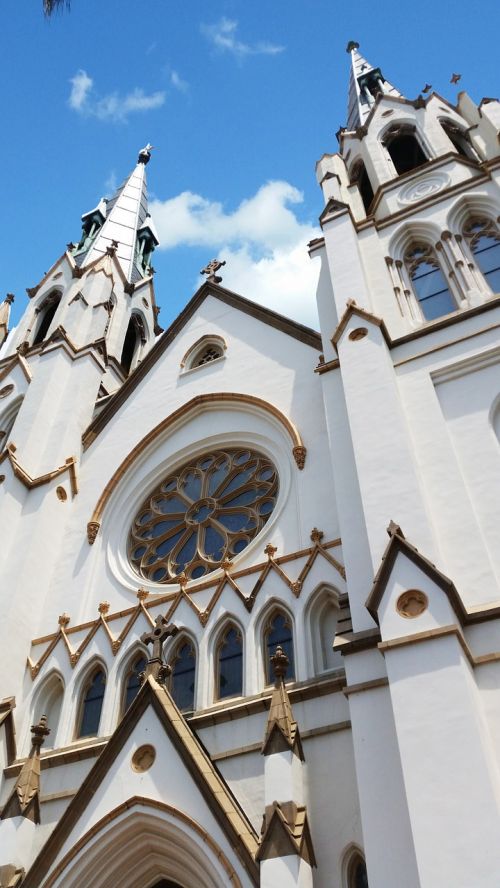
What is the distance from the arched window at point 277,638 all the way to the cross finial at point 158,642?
1146 mm

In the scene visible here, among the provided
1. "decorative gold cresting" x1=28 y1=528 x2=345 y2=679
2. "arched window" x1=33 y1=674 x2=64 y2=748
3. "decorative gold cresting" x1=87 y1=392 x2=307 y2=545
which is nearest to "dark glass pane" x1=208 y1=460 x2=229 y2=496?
"decorative gold cresting" x1=87 y1=392 x2=307 y2=545

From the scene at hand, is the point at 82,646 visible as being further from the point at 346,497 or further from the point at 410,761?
the point at 410,761

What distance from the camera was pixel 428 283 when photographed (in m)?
12.2

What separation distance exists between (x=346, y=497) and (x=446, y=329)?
322 cm

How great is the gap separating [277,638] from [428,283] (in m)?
6.51

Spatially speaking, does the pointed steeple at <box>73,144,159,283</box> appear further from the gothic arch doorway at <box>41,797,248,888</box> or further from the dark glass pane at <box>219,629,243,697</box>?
the gothic arch doorway at <box>41,797,248,888</box>

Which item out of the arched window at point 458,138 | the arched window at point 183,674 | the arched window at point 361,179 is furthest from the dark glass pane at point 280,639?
the arched window at point 458,138

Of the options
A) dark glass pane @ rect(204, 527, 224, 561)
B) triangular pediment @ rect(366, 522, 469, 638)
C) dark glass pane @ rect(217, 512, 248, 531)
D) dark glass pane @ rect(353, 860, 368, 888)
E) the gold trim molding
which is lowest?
dark glass pane @ rect(353, 860, 368, 888)

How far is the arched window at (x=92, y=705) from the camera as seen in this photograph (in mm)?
9586

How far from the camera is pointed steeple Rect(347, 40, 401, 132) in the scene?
2359cm

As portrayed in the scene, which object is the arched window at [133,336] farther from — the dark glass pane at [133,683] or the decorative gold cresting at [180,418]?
the dark glass pane at [133,683]

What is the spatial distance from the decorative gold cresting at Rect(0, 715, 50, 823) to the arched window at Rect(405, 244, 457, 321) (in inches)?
319

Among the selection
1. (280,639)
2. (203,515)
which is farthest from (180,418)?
(280,639)

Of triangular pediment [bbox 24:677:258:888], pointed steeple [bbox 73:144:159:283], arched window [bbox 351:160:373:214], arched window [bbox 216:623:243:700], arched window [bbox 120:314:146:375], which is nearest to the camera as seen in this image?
triangular pediment [bbox 24:677:258:888]
